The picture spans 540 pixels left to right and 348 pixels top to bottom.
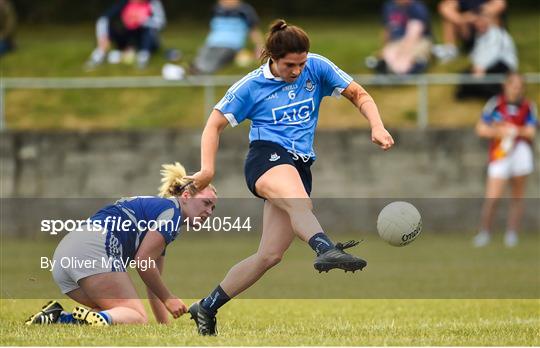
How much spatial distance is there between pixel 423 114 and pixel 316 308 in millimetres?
8871

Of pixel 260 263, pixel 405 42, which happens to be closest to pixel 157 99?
pixel 405 42

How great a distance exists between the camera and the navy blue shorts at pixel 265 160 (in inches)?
339

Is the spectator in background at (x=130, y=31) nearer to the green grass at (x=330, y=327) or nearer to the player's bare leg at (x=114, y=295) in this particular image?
the green grass at (x=330, y=327)

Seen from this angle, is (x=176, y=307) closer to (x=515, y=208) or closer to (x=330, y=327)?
(x=330, y=327)

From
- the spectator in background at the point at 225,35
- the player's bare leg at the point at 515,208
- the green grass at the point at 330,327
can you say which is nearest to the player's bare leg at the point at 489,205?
the player's bare leg at the point at 515,208

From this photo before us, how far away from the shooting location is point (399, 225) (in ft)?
28.3

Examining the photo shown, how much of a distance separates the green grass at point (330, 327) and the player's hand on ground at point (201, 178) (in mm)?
1003

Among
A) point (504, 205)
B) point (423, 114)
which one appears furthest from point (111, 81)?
point (504, 205)

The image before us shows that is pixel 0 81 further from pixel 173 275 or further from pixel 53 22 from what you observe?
pixel 53 22

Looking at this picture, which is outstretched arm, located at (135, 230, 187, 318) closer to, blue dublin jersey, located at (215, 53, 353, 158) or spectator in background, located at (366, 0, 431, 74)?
blue dublin jersey, located at (215, 53, 353, 158)

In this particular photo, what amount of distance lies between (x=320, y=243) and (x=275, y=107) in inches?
42.3

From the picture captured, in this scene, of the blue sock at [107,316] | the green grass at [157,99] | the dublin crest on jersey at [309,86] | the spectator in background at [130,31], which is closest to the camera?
the dublin crest on jersey at [309,86]

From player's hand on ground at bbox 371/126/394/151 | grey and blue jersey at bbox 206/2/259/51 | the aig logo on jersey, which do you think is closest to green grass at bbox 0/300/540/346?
player's hand on ground at bbox 371/126/394/151

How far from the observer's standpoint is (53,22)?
30.9m
